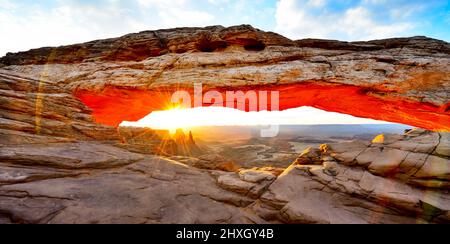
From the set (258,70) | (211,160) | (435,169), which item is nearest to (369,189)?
(435,169)

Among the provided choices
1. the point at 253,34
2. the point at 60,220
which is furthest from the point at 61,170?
the point at 253,34

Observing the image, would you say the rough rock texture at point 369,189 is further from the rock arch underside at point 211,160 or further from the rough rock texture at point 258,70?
the rough rock texture at point 258,70

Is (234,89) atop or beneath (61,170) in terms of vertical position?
atop

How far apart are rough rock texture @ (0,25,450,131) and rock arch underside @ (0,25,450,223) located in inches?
3.1

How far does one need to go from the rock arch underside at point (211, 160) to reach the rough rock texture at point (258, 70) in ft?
0.26

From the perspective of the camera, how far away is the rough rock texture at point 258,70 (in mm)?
12531

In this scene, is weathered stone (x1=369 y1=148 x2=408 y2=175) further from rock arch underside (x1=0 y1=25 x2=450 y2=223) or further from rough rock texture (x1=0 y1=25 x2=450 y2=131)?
rough rock texture (x1=0 y1=25 x2=450 y2=131)

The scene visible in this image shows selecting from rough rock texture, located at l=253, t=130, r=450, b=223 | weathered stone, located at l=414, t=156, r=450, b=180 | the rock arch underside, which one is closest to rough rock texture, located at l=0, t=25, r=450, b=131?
the rock arch underside

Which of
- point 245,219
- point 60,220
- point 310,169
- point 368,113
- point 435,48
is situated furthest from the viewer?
point 368,113

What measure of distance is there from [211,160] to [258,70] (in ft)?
22.3

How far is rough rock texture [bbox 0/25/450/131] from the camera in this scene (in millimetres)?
12531

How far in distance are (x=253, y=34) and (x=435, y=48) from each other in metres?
11.6

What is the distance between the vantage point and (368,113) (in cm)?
1634
